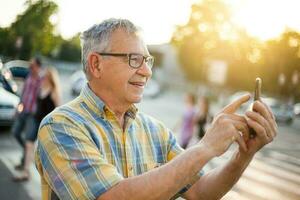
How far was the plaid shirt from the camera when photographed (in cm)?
154

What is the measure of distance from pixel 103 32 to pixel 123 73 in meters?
0.20

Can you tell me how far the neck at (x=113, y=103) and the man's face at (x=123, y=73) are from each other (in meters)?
0.01

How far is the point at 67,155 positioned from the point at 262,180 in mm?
7529

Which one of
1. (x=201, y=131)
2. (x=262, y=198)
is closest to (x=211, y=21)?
(x=201, y=131)

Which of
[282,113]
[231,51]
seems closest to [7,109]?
[282,113]

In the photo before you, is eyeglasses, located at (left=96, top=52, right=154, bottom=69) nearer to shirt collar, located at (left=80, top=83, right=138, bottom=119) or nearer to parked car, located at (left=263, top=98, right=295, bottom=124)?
shirt collar, located at (left=80, top=83, right=138, bottom=119)

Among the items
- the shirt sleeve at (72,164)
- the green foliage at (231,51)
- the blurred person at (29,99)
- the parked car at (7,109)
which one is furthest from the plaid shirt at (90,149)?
the green foliage at (231,51)

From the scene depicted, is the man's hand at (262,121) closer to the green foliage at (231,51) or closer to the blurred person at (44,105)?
the blurred person at (44,105)

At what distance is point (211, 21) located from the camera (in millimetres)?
46281

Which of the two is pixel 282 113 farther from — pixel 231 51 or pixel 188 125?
pixel 188 125

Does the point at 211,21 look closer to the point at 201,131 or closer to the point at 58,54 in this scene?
the point at 58,54

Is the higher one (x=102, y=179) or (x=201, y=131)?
(x=102, y=179)

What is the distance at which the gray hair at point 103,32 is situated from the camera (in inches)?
73.7

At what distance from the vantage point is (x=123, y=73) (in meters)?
1.94
